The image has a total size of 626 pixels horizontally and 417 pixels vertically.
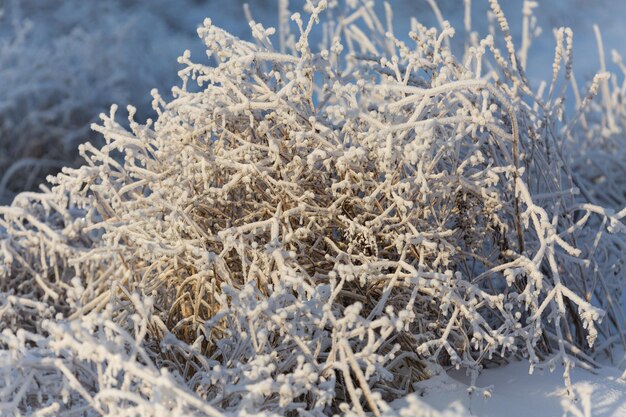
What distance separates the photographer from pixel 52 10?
785 cm

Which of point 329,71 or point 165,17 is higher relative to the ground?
point 165,17

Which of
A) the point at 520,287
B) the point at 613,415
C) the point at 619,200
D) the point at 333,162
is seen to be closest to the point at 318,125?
the point at 333,162

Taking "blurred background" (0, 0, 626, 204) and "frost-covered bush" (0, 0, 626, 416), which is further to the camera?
"blurred background" (0, 0, 626, 204)

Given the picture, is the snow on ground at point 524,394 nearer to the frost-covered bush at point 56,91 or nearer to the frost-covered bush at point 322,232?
the frost-covered bush at point 322,232

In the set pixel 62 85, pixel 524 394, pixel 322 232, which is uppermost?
pixel 62 85

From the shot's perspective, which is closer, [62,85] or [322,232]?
[322,232]

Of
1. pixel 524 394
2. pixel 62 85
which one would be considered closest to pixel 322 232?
pixel 524 394

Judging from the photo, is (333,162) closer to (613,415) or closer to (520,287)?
(520,287)

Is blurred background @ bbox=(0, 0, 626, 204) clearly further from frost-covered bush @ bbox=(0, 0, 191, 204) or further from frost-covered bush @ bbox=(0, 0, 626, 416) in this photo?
frost-covered bush @ bbox=(0, 0, 626, 416)

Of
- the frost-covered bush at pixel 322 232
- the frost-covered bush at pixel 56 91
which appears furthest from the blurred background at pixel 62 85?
the frost-covered bush at pixel 322 232

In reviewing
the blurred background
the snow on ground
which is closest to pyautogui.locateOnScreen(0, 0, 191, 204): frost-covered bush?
the blurred background

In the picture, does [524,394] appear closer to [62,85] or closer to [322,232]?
[322,232]

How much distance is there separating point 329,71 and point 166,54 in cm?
453

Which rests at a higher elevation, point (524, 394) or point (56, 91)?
point (56, 91)
